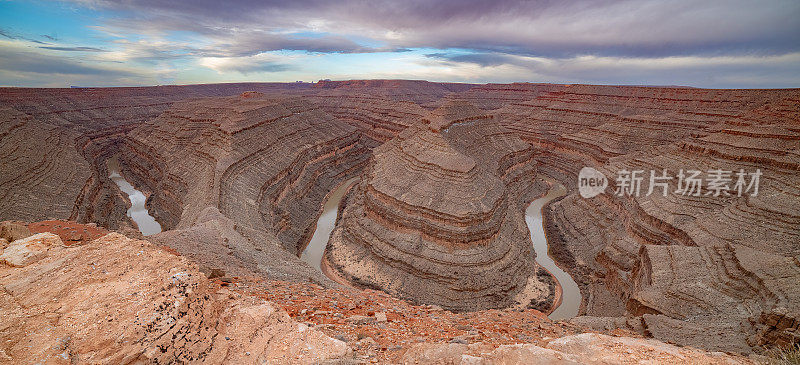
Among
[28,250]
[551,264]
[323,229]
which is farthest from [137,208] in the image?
[551,264]

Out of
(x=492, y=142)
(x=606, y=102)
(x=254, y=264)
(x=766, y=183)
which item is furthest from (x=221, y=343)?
(x=606, y=102)

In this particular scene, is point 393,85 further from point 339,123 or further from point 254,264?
point 254,264

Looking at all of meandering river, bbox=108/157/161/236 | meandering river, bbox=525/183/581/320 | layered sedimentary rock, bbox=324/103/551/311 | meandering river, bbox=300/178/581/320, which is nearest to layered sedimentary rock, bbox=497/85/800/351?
meandering river, bbox=525/183/581/320

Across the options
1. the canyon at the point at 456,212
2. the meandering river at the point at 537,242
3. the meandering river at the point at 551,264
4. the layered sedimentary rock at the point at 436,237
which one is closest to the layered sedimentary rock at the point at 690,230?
the canyon at the point at 456,212

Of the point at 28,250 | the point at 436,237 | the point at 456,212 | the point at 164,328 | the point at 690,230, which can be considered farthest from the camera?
the point at 436,237

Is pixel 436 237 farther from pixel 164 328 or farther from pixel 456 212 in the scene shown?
pixel 164 328
